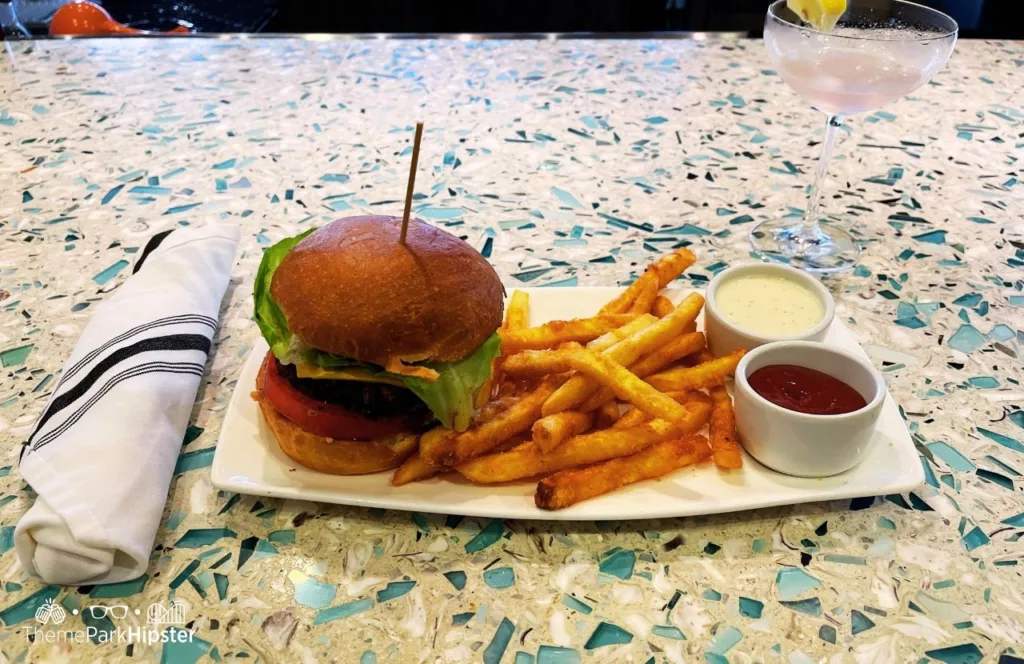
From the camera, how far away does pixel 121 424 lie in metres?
1.67

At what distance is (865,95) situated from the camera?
7.41ft

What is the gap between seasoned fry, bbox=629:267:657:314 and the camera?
6.61 feet

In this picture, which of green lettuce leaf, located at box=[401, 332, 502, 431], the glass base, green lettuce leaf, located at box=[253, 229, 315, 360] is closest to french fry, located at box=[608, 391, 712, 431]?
green lettuce leaf, located at box=[401, 332, 502, 431]

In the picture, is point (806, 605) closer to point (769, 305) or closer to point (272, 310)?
point (769, 305)

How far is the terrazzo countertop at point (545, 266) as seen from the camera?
1471mm

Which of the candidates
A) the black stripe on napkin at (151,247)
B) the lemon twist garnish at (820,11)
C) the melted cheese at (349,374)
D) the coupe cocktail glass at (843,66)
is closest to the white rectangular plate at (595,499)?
the melted cheese at (349,374)

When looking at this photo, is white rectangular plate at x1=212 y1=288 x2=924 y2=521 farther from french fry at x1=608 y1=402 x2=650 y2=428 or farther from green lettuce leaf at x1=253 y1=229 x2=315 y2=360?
green lettuce leaf at x1=253 y1=229 x2=315 y2=360

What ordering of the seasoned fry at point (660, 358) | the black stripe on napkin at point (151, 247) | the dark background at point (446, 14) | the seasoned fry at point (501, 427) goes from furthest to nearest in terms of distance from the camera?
the dark background at point (446, 14)
the black stripe on napkin at point (151, 247)
the seasoned fry at point (660, 358)
the seasoned fry at point (501, 427)

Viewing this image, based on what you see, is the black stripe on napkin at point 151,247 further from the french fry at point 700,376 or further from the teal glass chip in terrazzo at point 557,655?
the teal glass chip in terrazzo at point 557,655

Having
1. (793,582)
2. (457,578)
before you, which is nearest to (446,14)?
(457,578)

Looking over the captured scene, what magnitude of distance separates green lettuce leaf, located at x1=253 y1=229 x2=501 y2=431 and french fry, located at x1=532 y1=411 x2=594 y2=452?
6.3 inches

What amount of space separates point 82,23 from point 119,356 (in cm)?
345

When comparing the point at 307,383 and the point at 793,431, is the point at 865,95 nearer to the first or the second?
the point at 793,431

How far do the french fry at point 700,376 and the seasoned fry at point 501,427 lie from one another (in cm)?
26
